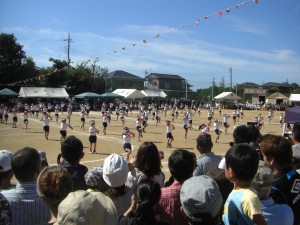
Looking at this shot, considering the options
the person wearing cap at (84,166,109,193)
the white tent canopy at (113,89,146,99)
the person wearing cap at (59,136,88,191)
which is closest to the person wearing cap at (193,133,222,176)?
the person wearing cap at (59,136,88,191)

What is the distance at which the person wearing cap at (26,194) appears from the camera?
2918mm

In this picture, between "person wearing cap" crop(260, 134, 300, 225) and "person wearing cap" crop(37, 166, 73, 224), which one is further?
"person wearing cap" crop(260, 134, 300, 225)

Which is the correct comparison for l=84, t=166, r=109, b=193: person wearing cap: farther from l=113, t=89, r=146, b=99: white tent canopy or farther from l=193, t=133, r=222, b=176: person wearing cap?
l=113, t=89, r=146, b=99: white tent canopy

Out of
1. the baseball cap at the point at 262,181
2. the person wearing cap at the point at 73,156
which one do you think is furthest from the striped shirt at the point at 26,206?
the baseball cap at the point at 262,181

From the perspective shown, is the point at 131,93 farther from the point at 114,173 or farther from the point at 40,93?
the point at 114,173

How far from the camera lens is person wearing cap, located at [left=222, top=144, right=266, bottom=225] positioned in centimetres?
251

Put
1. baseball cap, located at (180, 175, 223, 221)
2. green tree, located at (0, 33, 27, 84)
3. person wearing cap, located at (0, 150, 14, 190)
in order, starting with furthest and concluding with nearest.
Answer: green tree, located at (0, 33, 27, 84) → person wearing cap, located at (0, 150, 14, 190) → baseball cap, located at (180, 175, 223, 221)

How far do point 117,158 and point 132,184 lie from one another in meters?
0.59

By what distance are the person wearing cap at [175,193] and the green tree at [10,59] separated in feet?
162

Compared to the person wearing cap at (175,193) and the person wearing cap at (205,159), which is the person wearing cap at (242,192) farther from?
the person wearing cap at (205,159)

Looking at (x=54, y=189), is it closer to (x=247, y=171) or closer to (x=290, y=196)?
(x=247, y=171)

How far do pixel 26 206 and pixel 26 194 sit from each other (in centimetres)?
12

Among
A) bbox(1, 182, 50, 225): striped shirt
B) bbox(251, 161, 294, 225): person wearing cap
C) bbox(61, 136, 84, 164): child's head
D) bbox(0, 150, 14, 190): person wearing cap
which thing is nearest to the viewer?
bbox(251, 161, 294, 225): person wearing cap

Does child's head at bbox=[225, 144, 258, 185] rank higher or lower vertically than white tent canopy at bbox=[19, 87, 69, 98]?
lower
